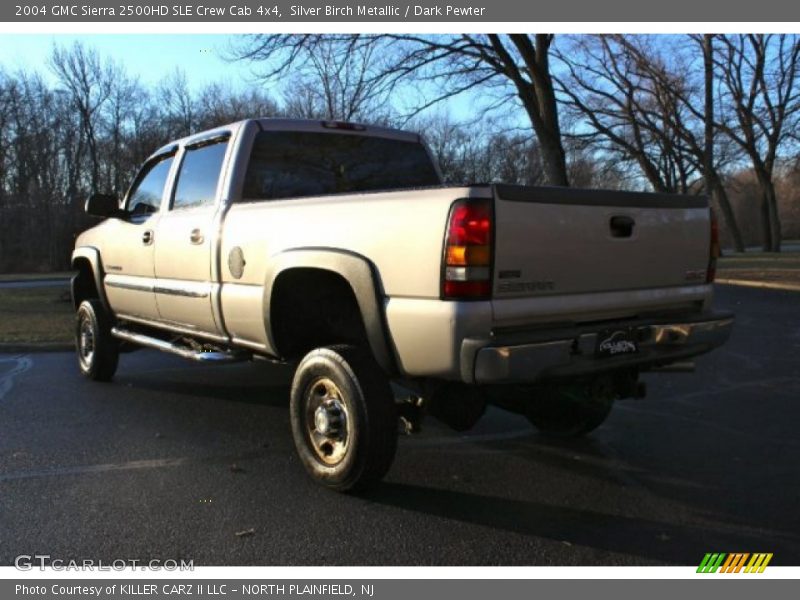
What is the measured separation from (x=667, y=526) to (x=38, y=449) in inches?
162

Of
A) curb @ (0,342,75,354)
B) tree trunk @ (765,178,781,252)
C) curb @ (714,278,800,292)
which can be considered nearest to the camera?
curb @ (0,342,75,354)

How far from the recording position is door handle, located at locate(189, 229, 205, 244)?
482 cm

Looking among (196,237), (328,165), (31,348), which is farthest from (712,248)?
(31,348)

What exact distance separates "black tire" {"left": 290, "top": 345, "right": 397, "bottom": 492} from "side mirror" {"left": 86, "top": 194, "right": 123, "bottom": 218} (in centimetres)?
312

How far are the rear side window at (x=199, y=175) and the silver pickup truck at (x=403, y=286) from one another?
19 mm

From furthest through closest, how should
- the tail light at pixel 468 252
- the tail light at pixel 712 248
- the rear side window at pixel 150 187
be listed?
the rear side window at pixel 150 187, the tail light at pixel 712 248, the tail light at pixel 468 252

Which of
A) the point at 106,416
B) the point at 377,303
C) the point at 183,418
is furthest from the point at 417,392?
the point at 106,416

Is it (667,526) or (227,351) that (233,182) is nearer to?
(227,351)

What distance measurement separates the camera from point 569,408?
4.66 meters

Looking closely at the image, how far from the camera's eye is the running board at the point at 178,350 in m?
4.73

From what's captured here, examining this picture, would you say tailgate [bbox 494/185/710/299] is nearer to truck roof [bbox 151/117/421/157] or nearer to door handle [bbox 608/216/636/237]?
door handle [bbox 608/216/636/237]

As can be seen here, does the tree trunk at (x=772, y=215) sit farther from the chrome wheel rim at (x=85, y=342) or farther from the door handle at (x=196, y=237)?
the door handle at (x=196, y=237)

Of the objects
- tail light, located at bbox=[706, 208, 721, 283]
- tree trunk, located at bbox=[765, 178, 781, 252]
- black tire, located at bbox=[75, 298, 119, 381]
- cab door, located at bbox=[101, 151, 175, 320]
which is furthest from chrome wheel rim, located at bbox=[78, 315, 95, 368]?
tree trunk, located at bbox=[765, 178, 781, 252]

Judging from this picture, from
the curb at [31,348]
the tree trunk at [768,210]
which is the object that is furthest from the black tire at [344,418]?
the tree trunk at [768,210]
